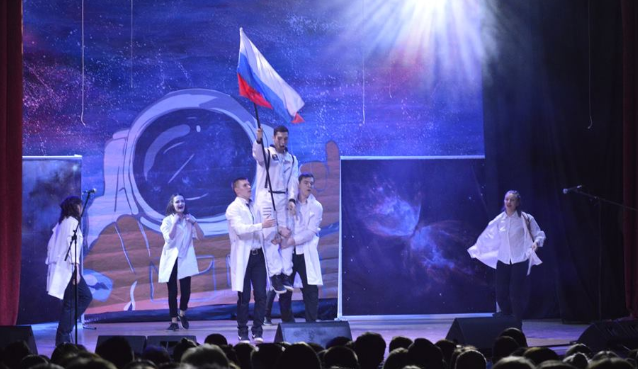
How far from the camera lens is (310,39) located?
12977mm

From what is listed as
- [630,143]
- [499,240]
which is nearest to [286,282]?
[499,240]

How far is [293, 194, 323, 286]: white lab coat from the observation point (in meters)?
10.5

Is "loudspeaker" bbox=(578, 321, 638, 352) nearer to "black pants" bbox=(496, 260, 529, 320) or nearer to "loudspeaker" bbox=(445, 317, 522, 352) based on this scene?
"loudspeaker" bbox=(445, 317, 522, 352)

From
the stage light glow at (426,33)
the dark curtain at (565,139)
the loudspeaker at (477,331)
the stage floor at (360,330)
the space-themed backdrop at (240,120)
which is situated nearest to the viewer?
the loudspeaker at (477,331)

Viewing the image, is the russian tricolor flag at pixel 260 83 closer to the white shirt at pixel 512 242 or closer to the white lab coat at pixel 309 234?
the white lab coat at pixel 309 234

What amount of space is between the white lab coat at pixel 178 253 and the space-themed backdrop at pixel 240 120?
3.40ft

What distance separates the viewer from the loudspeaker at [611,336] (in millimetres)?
7883

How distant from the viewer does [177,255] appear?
11.5 meters

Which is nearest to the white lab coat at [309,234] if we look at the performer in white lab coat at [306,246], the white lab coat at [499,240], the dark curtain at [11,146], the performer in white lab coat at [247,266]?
the performer in white lab coat at [306,246]

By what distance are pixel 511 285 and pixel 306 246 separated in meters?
2.56

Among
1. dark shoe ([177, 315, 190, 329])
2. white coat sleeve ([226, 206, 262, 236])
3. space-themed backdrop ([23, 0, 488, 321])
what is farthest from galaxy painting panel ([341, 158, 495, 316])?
white coat sleeve ([226, 206, 262, 236])

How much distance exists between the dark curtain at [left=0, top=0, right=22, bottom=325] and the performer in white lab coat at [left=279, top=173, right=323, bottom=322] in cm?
298

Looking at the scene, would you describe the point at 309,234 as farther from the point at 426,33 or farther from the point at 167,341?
the point at 426,33

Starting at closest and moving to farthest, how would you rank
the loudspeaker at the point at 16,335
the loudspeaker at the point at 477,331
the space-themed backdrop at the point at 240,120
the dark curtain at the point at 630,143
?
the loudspeaker at the point at 16,335, the loudspeaker at the point at 477,331, the dark curtain at the point at 630,143, the space-themed backdrop at the point at 240,120
